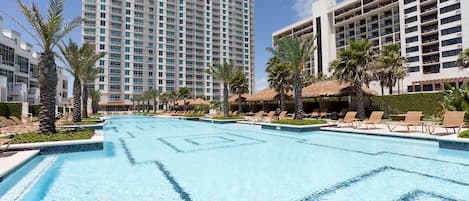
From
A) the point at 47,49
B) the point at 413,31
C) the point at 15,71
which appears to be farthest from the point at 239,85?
the point at 413,31

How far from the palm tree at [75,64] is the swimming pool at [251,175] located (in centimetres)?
1050

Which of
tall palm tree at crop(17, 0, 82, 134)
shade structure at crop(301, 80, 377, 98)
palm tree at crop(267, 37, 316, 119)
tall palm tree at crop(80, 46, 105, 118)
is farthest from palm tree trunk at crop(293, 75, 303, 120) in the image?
tall palm tree at crop(80, 46, 105, 118)

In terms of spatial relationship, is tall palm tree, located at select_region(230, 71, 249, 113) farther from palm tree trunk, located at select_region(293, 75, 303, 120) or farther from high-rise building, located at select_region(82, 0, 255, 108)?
high-rise building, located at select_region(82, 0, 255, 108)

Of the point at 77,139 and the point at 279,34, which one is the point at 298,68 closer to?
the point at 77,139

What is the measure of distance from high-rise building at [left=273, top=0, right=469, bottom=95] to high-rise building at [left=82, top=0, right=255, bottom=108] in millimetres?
29573

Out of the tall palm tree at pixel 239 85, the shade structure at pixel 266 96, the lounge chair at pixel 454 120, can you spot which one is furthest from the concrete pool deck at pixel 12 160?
the tall palm tree at pixel 239 85

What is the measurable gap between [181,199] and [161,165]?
2.91 m

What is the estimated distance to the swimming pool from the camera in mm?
4605

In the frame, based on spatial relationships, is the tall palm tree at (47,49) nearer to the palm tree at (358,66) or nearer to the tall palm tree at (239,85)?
the palm tree at (358,66)

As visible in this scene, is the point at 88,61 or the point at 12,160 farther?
the point at 88,61

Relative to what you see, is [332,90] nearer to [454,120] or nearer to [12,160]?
[454,120]

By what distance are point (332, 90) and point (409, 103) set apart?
625 centimetres

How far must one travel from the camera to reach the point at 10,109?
2202 cm

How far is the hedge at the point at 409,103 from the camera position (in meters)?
20.0
